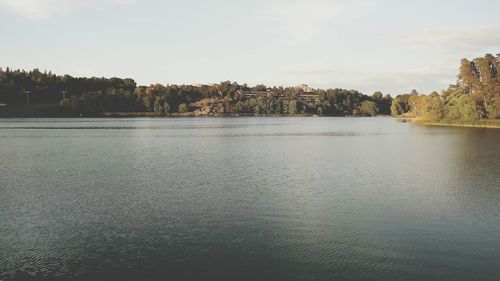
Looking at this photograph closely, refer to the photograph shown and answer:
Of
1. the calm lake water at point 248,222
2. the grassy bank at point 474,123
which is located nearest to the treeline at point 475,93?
the grassy bank at point 474,123

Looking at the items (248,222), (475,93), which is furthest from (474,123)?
(248,222)

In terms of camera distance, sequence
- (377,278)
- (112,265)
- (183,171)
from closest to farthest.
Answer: (377,278), (112,265), (183,171)

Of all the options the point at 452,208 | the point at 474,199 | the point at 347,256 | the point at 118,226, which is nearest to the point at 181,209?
the point at 118,226

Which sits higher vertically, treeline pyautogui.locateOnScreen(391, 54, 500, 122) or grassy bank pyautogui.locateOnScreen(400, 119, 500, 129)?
treeline pyautogui.locateOnScreen(391, 54, 500, 122)

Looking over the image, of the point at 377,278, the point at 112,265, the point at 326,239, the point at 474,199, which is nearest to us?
the point at 377,278

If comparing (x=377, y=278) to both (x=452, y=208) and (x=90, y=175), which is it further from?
(x=90, y=175)

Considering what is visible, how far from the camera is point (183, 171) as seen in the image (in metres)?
40.6

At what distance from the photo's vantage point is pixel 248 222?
890 inches

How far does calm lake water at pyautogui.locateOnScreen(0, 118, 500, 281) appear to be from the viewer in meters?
16.4

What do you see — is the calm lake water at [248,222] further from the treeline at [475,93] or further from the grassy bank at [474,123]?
the treeline at [475,93]

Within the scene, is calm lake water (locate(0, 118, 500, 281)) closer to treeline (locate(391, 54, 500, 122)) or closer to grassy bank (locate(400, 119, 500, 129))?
grassy bank (locate(400, 119, 500, 129))

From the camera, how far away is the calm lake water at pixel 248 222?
647 inches

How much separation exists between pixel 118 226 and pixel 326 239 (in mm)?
9620

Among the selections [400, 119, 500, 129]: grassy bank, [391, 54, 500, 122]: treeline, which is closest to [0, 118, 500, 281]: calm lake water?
[400, 119, 500, 129]: grassy bank
